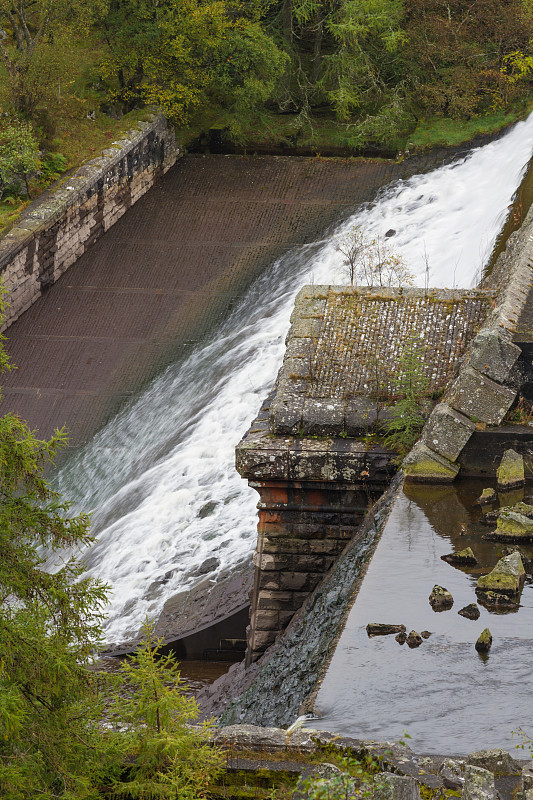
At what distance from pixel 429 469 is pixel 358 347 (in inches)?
81.6

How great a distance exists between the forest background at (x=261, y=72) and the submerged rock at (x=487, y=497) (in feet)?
47.8

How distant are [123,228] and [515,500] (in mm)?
14661

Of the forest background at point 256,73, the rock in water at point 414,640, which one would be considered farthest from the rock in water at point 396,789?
the forest background at point 256,73

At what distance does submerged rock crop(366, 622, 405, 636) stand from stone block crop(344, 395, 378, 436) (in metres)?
3.07

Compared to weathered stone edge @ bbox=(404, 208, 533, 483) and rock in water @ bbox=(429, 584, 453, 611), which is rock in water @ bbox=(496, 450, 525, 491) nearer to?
weathered stone edge @ bbox=(404, 208, 533, 483)

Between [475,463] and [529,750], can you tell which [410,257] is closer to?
[475,463]

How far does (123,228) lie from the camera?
20.5 metres

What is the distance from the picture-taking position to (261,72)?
863 inches

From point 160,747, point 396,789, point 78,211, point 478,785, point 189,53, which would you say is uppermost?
point 478,785

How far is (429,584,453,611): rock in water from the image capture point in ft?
19.9

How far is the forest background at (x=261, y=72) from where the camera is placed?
2092cm

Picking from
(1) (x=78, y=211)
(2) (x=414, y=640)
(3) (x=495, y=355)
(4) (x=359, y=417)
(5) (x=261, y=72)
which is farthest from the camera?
(5) (x=261, y=72)

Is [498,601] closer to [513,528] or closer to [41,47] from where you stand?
[513,528]

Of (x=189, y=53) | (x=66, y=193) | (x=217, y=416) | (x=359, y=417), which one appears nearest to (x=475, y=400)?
(x=359, y=417)
